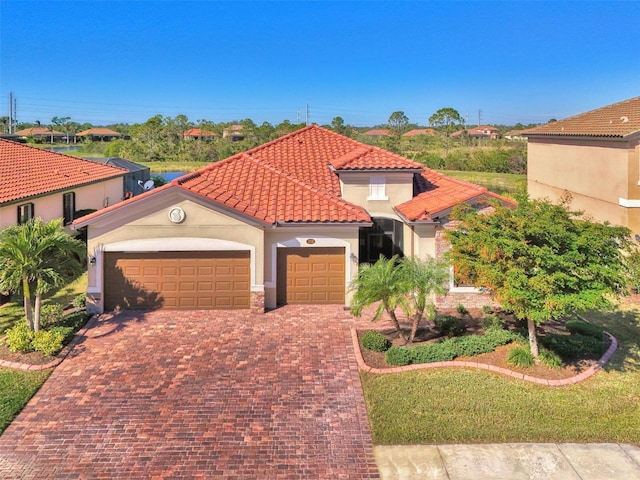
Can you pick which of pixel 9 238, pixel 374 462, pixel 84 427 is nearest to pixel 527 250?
pixel 374 462

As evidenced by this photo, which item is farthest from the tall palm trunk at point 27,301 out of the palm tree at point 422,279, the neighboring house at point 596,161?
the neighboring house at point 596,161

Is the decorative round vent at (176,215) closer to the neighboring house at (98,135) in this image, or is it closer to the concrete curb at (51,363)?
the concrete curb at (51,363)

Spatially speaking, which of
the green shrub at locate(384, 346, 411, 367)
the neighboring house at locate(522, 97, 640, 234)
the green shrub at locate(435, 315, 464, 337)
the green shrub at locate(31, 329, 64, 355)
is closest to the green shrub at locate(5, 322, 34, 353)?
the green shrub at locate(31, 329, 64, 355)

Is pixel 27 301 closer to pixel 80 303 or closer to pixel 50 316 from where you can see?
pixel 50 316

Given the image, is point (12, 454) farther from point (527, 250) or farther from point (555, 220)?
point (555, 220)

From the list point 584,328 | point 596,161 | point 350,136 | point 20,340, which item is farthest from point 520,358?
point 350,136

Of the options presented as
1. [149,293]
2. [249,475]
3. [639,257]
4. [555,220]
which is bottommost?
[249,475]
